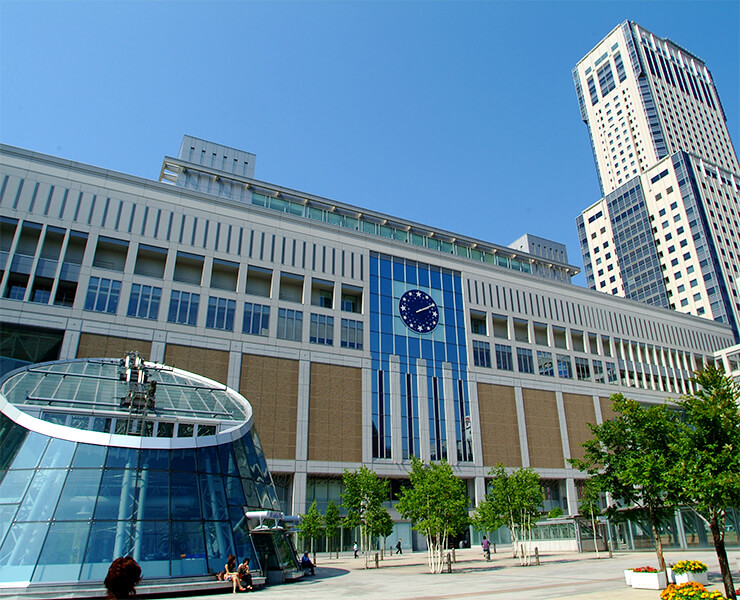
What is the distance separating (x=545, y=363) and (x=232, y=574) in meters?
53.5

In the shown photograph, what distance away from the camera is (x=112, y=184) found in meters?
46.4

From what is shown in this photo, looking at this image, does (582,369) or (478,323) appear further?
(582,369)

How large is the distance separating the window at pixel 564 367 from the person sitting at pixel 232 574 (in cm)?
5454

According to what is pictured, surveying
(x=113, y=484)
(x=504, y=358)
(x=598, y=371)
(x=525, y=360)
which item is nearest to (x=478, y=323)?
(x=504, y=358)

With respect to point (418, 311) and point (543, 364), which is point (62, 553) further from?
point (543, 364)

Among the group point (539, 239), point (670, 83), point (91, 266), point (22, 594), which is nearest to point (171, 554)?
point (22, 594)

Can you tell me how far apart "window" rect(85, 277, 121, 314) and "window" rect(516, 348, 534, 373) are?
45.4 metres

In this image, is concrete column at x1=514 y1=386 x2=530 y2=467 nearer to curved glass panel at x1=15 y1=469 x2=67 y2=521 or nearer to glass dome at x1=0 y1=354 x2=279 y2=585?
glass dome at x1=0 y1=354 x2=279 y2=585

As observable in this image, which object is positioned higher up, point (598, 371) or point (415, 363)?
point (598, 371)

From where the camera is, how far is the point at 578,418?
6359cm

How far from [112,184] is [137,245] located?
625 centimetres

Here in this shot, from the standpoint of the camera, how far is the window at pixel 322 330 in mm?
51281

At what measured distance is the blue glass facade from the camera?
2061 inches

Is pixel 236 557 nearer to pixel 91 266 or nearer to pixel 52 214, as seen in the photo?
pixel 91 266
